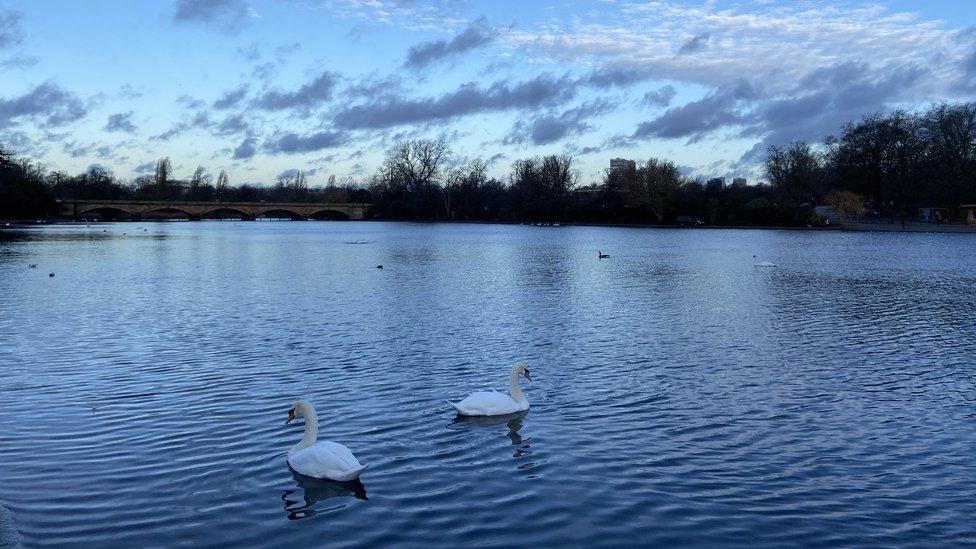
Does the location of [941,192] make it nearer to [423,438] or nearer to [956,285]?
[956,285]

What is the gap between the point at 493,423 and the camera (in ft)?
40.2

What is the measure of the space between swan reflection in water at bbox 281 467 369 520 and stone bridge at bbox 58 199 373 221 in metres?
161

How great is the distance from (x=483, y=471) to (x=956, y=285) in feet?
104

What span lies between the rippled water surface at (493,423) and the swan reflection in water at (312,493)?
0.03m

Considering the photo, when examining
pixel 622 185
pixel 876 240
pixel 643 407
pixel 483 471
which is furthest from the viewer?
pixel 622 185

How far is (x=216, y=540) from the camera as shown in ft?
26.1

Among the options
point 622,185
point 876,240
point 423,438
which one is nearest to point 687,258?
point 876,240

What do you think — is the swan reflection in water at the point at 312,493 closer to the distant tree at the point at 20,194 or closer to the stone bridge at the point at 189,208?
the distant tree at the point at 20,194

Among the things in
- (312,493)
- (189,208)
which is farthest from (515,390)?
(189,208)

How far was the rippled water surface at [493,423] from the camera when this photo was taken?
8539mm

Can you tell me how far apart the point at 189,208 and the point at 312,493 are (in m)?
174

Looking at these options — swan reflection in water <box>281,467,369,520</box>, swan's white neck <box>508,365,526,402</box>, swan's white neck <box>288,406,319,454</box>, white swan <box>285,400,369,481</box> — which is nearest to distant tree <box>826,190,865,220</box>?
swan's white neck <box>508,365,526,402</box>

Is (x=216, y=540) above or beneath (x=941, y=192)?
beneath

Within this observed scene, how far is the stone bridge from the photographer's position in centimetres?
15538
